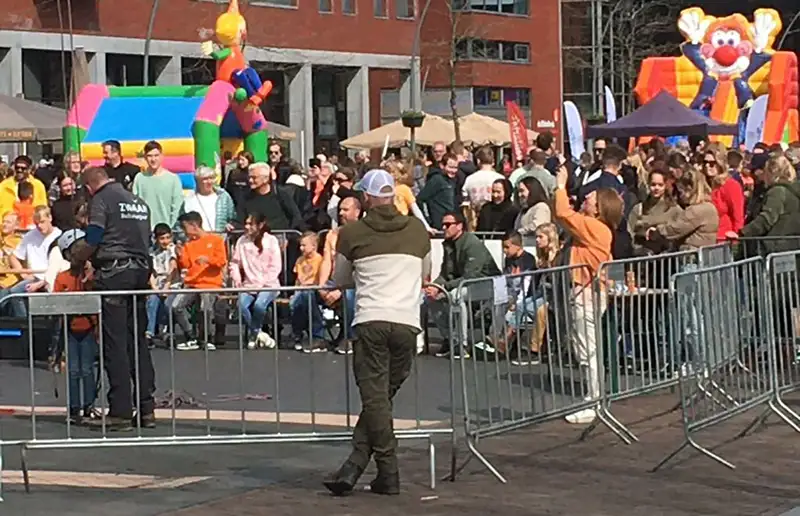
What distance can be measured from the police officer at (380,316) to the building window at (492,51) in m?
57.1

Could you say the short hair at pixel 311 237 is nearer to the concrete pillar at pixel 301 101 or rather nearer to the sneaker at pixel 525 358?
the sneaker at pixel 525 358

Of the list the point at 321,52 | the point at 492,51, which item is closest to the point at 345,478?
the point at 321,52

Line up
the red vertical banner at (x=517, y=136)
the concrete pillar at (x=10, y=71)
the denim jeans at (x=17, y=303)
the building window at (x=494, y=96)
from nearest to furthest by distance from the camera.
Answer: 1. the denim jeans at (x=17, y=303)
2. the red vertical banner at (x=517, y=136)
3. the concrete pillar at (x=10, y=71)
4. the building window at (x=494, y=96)

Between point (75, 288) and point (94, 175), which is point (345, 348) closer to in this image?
point (94, 175)

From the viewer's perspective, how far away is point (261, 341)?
13062 millimetres

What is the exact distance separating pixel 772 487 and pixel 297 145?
1830 inches

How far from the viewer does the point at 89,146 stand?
2450cm

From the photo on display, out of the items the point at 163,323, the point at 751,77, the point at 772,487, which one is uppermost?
the point at 751,77

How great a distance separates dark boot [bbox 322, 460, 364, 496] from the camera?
920 centimetres

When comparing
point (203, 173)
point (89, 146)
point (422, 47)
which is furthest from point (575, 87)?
point (203, 173)

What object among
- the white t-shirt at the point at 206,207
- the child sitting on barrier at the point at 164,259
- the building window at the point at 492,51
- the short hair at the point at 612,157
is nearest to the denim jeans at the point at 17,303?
the child sitting on barrier at the point at 164,259

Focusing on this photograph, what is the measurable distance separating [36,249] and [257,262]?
2.27 meters

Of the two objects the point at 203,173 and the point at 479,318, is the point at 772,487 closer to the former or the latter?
the point at 479,318

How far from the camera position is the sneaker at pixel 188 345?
1260 cm
